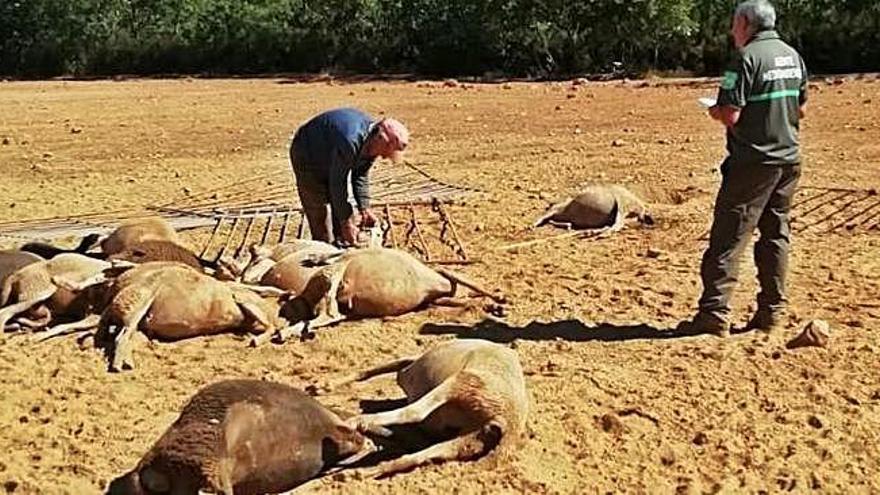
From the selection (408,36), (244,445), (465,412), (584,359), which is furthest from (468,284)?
(408,36)

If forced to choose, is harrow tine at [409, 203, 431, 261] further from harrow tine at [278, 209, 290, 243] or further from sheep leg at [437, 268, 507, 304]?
sheep leg at [437, 268, 507, 304]

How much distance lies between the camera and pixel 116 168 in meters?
15.1

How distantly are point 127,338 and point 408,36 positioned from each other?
30.7m

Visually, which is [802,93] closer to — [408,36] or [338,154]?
[338,154]

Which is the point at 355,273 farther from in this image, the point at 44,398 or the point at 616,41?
the point at 616,41

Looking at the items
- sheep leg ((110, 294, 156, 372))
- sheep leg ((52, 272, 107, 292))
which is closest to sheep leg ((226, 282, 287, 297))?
sheep leg ((110, 294, 156, 372))

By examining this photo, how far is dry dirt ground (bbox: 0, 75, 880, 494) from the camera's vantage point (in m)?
5.36

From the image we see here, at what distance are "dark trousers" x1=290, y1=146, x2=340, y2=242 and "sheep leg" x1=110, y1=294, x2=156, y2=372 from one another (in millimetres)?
1946

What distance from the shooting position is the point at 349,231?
8.72 meters

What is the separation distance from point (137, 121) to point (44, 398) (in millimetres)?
15695

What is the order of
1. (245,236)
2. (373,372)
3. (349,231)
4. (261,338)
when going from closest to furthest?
(373,372) < (261,338) < (349,231) < (245,236)

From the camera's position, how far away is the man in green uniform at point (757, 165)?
6.81 m

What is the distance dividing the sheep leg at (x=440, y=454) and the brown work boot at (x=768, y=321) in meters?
2.51

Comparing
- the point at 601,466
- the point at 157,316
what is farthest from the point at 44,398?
the point at 601,466
